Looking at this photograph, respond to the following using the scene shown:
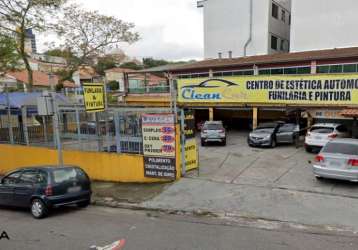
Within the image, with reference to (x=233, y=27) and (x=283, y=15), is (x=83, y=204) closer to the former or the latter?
(x=233, y=27)

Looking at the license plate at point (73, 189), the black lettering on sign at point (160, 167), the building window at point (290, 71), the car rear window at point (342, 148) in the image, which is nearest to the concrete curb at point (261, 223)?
the license plate at point (73, 189)

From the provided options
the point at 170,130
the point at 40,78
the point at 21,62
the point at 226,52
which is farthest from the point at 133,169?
the point at 40,78

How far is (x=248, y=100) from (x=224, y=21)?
2473 cm

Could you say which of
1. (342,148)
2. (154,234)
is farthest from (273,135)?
(154,234)

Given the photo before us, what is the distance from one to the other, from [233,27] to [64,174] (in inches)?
1445

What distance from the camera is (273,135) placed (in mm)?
19547

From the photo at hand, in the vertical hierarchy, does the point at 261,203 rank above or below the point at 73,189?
below

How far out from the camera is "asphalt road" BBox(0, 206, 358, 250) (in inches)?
265

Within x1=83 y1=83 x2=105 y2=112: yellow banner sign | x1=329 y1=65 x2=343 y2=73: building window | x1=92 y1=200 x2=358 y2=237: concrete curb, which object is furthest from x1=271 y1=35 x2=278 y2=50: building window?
x1=92 y1=200 x2=358 y2=237: concrete curb

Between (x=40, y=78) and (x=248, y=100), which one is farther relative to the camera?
(x=40, y=78)

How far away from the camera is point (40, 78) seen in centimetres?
5259

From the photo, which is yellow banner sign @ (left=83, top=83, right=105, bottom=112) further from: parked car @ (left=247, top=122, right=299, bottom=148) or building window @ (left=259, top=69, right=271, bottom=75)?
building window @ (left=259, top=69, right=271, bottom=75)

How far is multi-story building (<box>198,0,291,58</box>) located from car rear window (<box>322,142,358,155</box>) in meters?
30.2

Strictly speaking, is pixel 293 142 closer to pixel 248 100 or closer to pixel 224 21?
pixel 248 100
